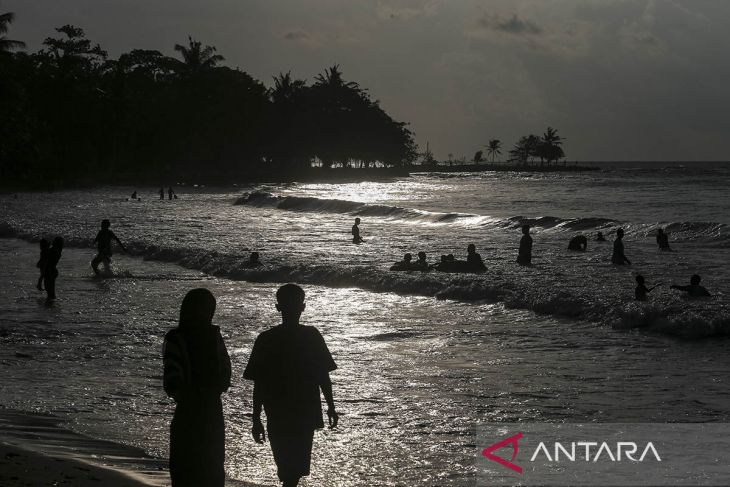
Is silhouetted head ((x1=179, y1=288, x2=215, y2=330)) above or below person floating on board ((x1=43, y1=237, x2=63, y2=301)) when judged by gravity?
above

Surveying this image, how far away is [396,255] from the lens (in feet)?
101

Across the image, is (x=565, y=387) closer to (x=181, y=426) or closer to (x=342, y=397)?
(x=342, y=397)

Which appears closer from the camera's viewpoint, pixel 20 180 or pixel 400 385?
pixel 400 385

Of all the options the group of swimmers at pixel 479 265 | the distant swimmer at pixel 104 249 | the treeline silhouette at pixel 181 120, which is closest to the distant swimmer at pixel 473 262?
the group of swimmers at pixel 479 265

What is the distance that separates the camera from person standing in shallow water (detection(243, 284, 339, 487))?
6066mm

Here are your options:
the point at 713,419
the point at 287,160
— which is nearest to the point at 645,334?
the point at 713,419

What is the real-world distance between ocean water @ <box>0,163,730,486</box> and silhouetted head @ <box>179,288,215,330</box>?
2445mm

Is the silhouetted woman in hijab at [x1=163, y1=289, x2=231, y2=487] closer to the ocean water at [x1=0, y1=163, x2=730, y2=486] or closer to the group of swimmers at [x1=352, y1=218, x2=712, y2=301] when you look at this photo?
the ocean water at [x1=0, y1=163, x2=730, y2=486]

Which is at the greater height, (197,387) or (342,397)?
(197,387)

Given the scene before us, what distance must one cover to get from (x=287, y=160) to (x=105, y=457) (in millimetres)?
120234

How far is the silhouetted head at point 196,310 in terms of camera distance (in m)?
5.38

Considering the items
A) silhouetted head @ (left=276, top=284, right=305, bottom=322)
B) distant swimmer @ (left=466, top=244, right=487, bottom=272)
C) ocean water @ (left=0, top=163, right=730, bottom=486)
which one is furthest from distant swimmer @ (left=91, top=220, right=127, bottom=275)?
silhouetted head @ (left=276, top=284, right=305, bottom=322)

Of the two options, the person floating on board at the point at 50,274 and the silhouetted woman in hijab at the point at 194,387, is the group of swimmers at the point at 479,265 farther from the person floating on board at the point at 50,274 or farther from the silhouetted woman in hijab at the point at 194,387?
the silhouetted woman in hijab at the point at 194,387

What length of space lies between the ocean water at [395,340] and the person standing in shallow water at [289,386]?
142 cm
